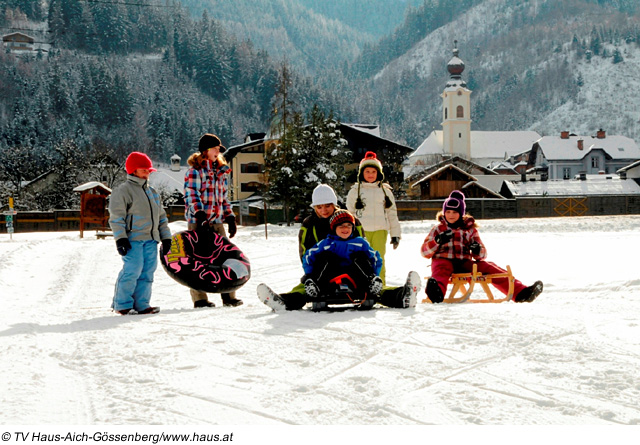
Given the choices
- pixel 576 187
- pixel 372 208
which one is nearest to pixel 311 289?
pixel 372 208

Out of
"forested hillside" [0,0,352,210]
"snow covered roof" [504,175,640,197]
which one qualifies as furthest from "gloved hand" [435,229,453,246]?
"forested hillside" [0,0,352,210]

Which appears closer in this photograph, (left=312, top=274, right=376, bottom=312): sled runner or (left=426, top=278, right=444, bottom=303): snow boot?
(left=312, top=274, right=376, bottom=312): sled runner

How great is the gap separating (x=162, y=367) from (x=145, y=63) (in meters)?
173

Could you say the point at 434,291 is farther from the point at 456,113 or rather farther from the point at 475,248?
the point at 456,113

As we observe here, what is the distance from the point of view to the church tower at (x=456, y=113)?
330 feet

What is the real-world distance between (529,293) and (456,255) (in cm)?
95

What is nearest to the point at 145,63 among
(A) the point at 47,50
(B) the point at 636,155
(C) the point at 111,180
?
(A) the point at 47,50

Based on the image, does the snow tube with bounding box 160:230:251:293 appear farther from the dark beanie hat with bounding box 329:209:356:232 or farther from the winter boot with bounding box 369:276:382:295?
the winter boot with bounding box 369:276:382:295

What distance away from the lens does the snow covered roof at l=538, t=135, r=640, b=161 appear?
87562mm

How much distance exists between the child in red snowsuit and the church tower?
96.0m

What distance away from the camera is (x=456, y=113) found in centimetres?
10131

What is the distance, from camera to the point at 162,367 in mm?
3879

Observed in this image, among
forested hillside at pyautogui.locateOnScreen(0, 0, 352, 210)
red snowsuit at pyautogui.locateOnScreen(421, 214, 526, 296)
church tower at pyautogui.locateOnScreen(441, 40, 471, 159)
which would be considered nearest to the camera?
red snowsuit at pyautogui.locateOnScreen(421, 214, 526, 296)

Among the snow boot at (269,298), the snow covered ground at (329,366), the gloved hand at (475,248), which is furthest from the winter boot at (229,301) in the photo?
the gloved hand at (475,248)
